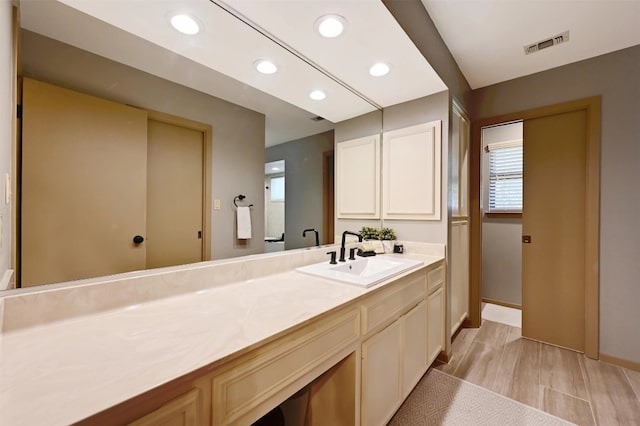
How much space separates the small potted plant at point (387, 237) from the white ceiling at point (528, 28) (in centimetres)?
156

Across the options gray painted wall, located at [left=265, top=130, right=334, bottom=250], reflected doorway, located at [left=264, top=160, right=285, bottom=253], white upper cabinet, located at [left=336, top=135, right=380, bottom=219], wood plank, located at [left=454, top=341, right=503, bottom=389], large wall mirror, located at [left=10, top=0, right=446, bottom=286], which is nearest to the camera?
large wall mirror, located at [left=10, top=0, right=446, bottom=286]

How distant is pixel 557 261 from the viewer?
2.43m

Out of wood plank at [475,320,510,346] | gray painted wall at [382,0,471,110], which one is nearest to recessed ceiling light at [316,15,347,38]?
gray painted wall at [382,0,471,110]

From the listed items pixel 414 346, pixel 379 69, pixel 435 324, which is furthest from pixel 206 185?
pixel 435 324

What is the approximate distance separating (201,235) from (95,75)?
27.0 inches

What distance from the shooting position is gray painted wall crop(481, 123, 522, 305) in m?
3.29

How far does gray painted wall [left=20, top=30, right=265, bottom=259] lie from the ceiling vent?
2242 millimetres

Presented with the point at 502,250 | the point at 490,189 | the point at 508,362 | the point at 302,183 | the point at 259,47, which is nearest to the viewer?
the point at 259,47

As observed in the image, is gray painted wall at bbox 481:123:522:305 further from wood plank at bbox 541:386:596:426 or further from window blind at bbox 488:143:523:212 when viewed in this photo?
wood plank at bbox 541:386:596:426

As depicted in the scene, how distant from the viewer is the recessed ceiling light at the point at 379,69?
174 centimetres

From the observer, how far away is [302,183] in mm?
1646

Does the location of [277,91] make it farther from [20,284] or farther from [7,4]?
[20,284]

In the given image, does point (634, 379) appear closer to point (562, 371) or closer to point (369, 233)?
point (562, 371)

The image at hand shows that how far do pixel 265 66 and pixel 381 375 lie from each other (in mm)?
1770
